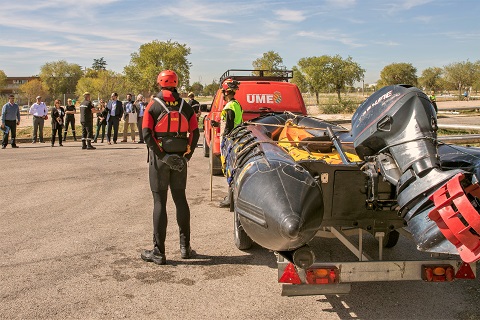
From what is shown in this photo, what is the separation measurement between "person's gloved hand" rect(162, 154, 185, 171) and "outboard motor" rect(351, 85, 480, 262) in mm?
2054

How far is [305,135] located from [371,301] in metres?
2.43

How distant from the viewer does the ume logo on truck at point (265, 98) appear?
9.98 meters

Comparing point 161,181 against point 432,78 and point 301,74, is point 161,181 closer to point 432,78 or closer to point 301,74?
point 301,74

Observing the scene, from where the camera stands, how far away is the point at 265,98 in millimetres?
10039

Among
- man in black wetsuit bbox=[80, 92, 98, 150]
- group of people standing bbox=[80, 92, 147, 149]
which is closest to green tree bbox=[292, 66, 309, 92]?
group of people standing bbox=[80, 92, 147, 149]

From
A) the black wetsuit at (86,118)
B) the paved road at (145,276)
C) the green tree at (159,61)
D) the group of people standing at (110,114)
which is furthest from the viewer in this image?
the green tree at (159,61)

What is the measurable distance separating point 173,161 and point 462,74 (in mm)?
81541

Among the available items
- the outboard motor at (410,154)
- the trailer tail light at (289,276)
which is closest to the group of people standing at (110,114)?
the outboard motor at (410,154)

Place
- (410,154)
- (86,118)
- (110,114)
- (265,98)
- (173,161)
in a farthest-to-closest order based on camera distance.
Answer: (110,114) < (86,118) < (265,98) < (173,161) < (410,154)

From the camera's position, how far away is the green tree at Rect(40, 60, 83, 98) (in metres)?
98.8

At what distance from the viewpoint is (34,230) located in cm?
682

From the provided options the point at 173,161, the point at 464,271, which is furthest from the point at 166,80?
the point at 464,271

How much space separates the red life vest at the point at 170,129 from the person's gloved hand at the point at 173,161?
13cm

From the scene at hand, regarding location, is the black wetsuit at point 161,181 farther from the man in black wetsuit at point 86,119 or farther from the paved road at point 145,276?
the man in black wetsuit at point 86,119
